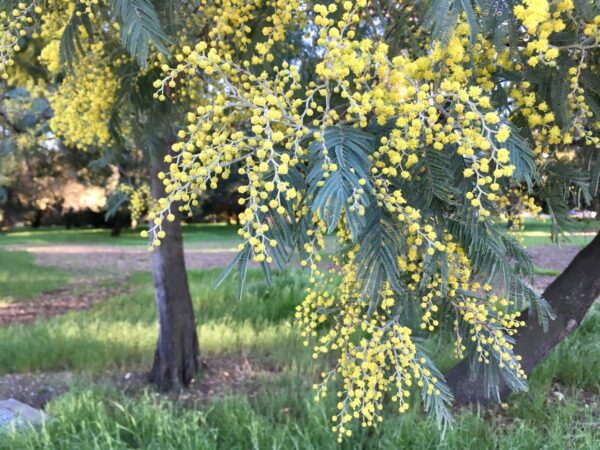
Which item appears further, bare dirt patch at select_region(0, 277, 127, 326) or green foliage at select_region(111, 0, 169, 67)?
bare dirt patch at select_region(0, 277, 127, 326)

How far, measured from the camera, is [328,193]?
1.08 meters

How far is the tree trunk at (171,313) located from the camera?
164 inches

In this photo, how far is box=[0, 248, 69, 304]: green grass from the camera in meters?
8.70

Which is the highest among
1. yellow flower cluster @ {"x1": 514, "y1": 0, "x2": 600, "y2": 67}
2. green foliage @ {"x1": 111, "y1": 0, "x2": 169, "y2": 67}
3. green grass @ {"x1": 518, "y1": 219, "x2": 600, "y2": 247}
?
green foliage @ {"x1": 111, "y1": 0, "x2": 169, "y2": 67}

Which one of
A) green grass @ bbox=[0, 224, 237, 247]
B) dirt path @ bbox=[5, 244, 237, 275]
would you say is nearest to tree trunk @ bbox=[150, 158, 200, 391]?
dirt path @ bbox=[5, 244, 237, 275]

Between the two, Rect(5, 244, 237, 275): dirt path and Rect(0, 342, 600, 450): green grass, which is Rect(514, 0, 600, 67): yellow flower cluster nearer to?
Rect(0, 342, 600, 450): green grass

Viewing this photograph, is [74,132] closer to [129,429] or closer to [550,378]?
[129,429]

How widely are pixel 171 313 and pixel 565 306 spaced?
117 inches

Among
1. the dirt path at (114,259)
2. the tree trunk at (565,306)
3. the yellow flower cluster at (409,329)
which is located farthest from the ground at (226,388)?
the dirt path at (114,259)

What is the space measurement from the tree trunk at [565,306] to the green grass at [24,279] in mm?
7743

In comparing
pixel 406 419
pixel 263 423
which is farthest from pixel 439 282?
pixel 263 423

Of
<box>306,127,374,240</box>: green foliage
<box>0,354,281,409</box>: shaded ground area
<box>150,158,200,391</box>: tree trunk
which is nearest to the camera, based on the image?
<box>306,127,374,240</box>: green foliage

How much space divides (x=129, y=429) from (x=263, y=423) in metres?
0.81

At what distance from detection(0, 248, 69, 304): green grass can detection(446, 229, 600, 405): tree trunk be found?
7743 millimetres
